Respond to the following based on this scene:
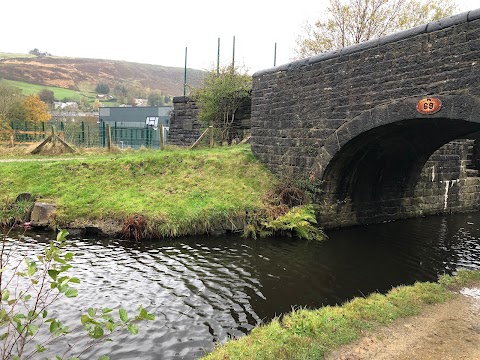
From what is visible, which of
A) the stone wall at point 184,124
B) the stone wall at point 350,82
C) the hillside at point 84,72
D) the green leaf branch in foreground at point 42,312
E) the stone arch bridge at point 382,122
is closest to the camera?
the green leaf branch in foreground at point 42,312

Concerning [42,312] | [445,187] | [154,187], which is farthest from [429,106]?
[445,187]

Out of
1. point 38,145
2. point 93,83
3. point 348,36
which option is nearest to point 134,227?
point 38,145

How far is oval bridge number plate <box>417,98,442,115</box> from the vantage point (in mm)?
7301

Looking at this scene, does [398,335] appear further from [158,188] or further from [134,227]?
[158,188]

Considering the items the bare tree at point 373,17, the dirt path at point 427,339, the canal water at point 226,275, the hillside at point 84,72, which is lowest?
the canal water at point 226,275

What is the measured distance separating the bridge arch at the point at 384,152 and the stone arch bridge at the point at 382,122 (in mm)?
28

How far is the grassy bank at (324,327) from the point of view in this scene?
178 inches

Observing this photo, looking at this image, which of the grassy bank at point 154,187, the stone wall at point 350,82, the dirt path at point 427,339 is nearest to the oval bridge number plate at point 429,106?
the stone wall at point 350,82

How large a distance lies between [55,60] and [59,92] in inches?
1479

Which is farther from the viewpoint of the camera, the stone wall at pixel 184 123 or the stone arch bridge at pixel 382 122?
the stone wall at pixel 184 123

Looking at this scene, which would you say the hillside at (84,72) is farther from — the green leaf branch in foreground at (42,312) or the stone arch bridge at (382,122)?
the green leaf branch in foreground at (42,312)

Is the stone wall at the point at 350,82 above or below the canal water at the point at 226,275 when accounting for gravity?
above

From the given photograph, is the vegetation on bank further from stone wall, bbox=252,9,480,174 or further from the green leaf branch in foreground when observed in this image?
the green leaf branch in foreground

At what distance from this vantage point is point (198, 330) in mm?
5551
